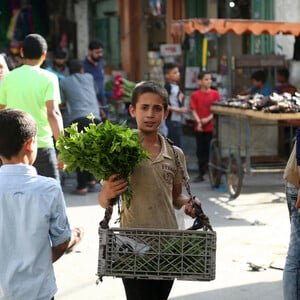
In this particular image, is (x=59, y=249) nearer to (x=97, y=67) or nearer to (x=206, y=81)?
(x=206, y=81)

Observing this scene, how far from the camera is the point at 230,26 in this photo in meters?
11.3

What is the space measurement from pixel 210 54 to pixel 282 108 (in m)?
6.01

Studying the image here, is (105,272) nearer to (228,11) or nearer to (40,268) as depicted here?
(40,268)

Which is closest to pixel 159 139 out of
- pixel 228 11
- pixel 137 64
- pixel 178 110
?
pixel 178 110

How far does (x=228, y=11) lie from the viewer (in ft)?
46.5

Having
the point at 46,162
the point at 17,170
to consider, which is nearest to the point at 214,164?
the point at 46,162

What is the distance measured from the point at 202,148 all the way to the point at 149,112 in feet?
23.8

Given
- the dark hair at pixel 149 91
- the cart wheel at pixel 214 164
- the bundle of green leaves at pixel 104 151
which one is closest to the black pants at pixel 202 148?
the cart wheel at pixel 214 164

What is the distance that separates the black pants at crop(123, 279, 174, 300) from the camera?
156 inches

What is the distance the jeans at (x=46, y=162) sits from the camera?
6707 mm

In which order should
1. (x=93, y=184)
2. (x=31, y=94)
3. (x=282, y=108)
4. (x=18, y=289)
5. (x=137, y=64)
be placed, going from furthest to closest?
(x=137, y=64), (x=93, y=184), (x=282, y=108), (x=31, y=94), (x=18, y=289)

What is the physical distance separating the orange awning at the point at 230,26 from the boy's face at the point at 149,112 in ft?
23.5

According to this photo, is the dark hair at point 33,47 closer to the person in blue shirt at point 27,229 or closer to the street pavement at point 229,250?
the street pavement at point 229,250

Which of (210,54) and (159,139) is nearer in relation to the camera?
(159,139)
